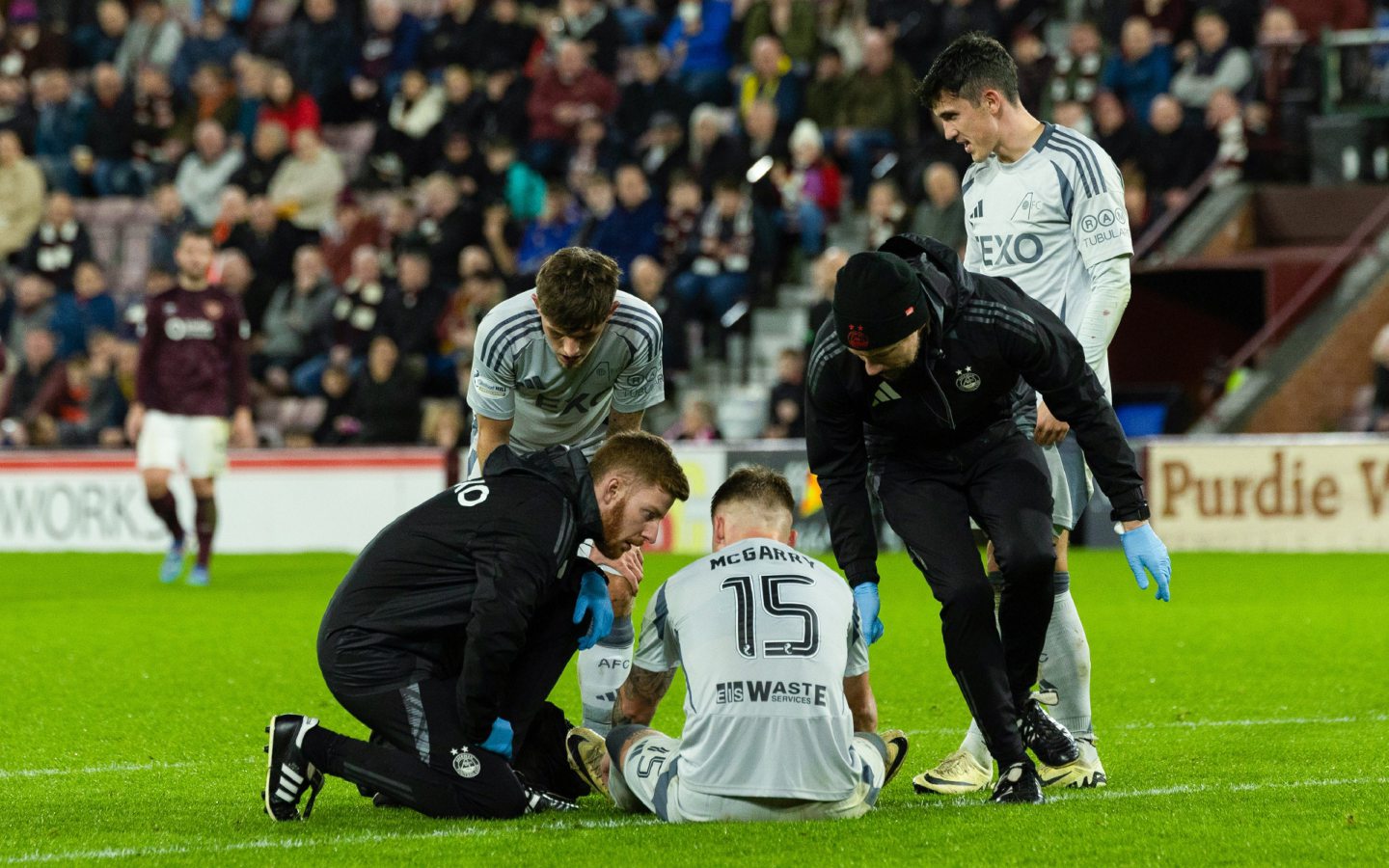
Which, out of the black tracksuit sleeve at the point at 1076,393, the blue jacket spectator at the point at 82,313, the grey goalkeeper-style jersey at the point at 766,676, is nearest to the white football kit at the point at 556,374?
the grey goalkeeper-style jersey at the point at 766,676

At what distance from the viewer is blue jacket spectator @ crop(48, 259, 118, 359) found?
22.6 metres

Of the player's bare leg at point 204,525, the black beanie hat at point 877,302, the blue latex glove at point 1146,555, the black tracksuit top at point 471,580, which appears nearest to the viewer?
the black beanie hat at point 877,302

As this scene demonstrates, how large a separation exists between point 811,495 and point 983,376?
1130cm

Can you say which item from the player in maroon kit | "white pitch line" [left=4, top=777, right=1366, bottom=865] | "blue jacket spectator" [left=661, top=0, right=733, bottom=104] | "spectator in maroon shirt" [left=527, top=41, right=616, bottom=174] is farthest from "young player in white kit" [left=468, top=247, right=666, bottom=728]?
"spectator in maroon shirt" [left=527, top=41, right=616, bottom=174]

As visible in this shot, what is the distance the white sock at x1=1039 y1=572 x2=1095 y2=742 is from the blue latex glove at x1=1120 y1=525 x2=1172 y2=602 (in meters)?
0.60

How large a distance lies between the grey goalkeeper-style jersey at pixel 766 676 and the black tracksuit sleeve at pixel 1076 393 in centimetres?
85

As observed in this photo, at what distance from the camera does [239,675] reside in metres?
9.80

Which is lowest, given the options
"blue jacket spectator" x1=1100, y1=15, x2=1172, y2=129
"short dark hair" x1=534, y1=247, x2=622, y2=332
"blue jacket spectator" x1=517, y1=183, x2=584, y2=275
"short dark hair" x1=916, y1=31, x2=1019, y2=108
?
"blue jacket spectator" x1=517, y1=183, x2=584, y2=275

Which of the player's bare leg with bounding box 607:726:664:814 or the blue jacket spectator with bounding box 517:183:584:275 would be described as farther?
the blue jacket spectator with bounding box 517:183:584:275

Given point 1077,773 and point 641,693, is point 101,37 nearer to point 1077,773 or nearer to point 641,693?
point 641,693

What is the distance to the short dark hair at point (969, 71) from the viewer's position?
6.70 m

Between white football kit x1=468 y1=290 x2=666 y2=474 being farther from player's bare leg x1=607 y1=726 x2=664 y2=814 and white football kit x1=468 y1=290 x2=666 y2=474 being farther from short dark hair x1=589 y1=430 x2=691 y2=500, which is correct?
player's bare leg x1=607 y1=726 x2=664 y2=814

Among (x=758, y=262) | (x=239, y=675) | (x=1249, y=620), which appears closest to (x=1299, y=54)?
(x=758, y=262)

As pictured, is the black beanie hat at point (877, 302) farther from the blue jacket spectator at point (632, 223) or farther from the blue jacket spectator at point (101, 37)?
the blue jacket spectator at point (101, 37)
